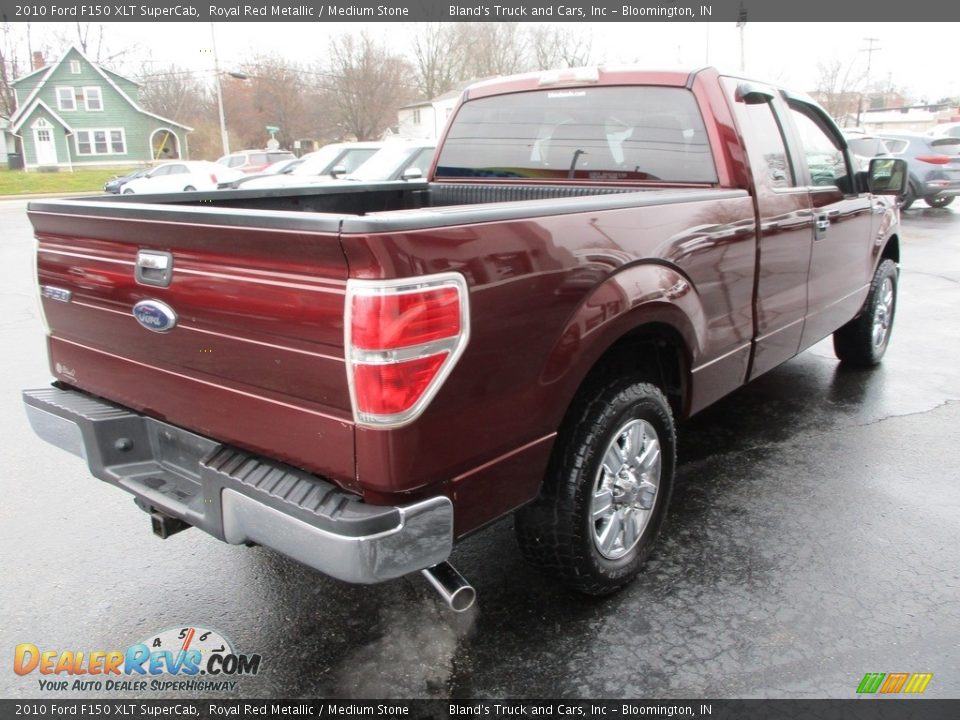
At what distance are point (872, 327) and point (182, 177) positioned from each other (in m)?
24.6

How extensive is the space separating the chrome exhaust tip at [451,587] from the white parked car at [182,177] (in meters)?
21.7

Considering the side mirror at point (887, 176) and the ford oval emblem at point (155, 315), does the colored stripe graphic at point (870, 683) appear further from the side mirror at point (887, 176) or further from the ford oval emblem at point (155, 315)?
the side mirror at point (887, 176)

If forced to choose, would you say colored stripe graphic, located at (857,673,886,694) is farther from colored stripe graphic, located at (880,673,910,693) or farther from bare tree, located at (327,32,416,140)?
bare tree, located at (327,32,416,140)

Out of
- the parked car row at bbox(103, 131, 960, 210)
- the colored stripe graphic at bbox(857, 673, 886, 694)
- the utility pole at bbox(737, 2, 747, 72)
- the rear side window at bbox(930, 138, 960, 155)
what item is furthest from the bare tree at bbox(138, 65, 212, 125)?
the colored stripe graphic at bbox(857, 673, 886, 694)

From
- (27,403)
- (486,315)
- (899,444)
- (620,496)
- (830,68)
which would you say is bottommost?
(899,444)

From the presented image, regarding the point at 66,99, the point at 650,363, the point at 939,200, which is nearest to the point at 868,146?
the point at 939,200

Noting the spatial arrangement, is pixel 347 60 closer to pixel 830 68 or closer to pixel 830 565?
pixel 830 68

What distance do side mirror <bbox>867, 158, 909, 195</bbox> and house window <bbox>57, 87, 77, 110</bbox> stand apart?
5705 centimetres

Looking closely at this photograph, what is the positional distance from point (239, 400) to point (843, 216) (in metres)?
3.81

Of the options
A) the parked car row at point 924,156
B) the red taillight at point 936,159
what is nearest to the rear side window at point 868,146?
the parked car row at point 924,156

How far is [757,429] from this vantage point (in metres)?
4.69

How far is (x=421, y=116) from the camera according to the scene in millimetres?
54750

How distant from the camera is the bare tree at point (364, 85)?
5744 cm

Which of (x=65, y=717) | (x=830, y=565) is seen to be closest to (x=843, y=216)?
(x=830, y=565)
